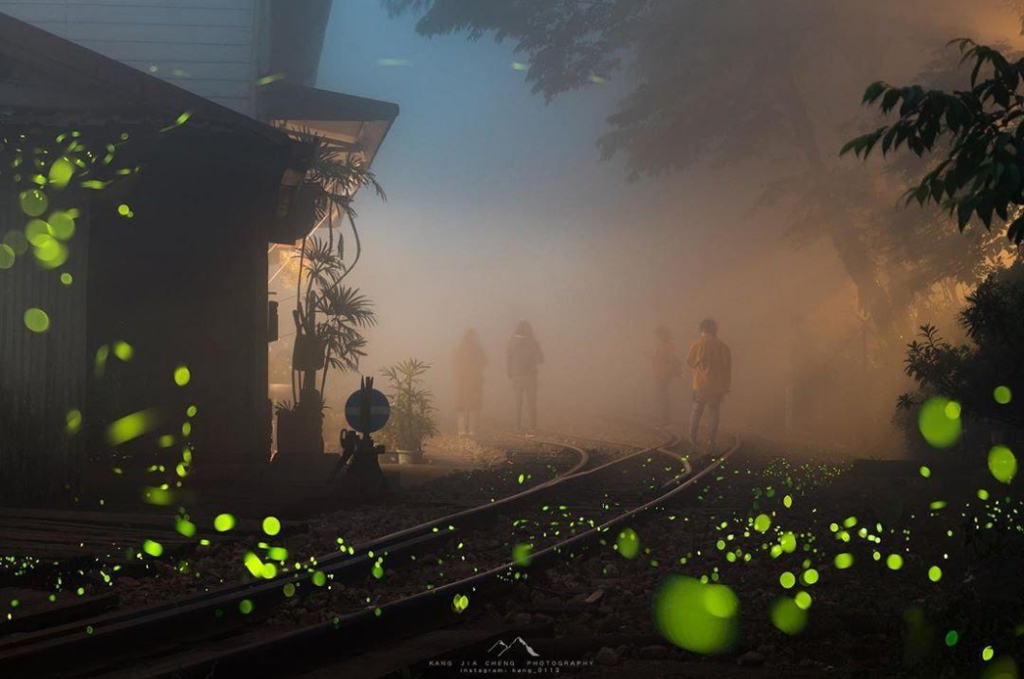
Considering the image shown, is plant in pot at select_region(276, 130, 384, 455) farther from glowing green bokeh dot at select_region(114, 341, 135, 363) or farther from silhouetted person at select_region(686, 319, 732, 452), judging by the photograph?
silhouetted person at select_region(686, 319, 732, 452)

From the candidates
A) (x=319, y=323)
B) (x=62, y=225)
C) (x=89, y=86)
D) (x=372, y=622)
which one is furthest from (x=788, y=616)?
(x=319, y=323)

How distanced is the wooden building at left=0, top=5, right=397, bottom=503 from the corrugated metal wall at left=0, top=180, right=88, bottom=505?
0.01 m

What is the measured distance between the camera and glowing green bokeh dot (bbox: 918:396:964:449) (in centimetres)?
1327

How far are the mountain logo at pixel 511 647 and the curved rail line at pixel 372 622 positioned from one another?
0.58m

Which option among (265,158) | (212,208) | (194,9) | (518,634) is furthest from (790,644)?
(194,9)

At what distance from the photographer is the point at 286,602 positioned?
18.8ft

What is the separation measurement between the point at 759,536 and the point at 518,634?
3.53m

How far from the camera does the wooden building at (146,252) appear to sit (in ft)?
31.1

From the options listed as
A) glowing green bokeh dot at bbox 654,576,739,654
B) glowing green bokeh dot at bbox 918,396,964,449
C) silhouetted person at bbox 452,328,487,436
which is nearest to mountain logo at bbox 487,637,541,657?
glowing green bokeh dot at bbox 654,576,739,654

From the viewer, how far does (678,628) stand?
533cm

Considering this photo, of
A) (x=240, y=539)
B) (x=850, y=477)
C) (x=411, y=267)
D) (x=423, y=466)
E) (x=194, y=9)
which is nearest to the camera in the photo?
(x=240, y=539)

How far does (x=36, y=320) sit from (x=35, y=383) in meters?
0.55

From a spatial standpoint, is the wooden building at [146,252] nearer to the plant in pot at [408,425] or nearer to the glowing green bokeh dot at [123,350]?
the glowing green bokeh dot at [123,350]

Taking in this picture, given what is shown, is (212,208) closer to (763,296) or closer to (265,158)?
(265,158)
